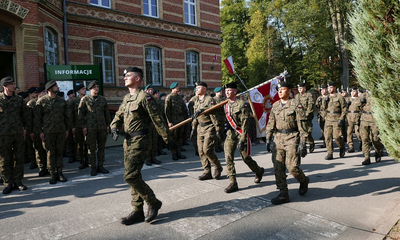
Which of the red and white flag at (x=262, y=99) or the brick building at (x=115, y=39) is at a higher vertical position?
the brick building at (x=115, y=39)

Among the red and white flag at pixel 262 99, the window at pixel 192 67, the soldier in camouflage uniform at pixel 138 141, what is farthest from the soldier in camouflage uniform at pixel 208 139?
the window at pixel 192 67

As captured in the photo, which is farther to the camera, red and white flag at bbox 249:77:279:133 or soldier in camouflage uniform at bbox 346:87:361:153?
red and white flag at bbox 249:77:279:133

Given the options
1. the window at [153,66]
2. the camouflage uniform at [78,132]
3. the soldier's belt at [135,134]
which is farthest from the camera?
the window at [153,66]

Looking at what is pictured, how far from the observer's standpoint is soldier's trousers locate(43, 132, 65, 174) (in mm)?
6152

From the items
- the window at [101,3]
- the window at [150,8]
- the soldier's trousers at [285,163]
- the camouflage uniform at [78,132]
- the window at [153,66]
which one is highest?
the window at [150,8]

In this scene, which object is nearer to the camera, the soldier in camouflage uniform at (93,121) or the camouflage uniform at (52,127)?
the camouflage uniform at (52,127)

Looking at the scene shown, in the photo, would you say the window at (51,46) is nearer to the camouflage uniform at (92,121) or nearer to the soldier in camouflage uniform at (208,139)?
the camouflage uniform at (92,121)

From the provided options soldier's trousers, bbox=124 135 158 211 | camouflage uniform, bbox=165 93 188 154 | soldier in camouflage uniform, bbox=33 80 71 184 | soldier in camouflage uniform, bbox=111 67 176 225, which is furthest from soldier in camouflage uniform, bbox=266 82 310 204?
camouflage uniform, bbox=165 93 188 154

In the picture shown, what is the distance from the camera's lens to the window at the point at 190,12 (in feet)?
61.1

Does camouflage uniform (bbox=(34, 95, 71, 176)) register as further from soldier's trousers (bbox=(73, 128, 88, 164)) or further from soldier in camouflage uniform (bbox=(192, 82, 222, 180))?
soldier in camouflage uniform (bbox=(192, 82, 222, 180))

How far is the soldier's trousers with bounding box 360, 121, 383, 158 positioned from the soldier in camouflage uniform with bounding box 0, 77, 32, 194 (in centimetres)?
780

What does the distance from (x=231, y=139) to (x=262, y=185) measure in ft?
3.56

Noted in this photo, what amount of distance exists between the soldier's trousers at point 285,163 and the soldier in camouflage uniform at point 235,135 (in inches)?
25.9

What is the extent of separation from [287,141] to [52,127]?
4.89 meters
